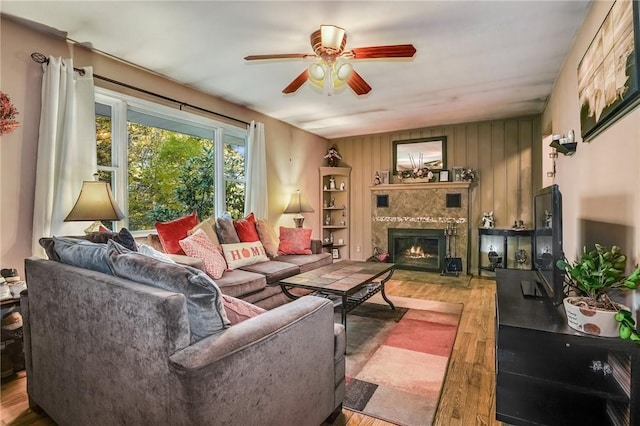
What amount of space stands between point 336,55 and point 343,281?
1.83 m

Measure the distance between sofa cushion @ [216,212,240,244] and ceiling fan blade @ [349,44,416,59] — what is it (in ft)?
7.47

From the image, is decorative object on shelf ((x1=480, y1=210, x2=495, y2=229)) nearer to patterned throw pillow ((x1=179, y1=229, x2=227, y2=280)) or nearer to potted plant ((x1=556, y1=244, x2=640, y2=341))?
potted plant ((x1=556, y1=244, x2=640, y2=341))

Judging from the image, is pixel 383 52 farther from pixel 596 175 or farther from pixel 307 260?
pixel 307 260

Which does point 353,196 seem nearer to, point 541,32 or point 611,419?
point 541,32

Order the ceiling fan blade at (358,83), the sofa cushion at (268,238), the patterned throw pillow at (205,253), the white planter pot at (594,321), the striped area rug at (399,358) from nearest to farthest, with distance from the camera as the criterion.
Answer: the white planter pot at (594,321), the striped area rug at (399,358), the ceiling fan blade at (358,83), the patterned throw pillow at (205,253), the sofa cushion at (268,238)

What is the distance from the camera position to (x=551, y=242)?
1806mm

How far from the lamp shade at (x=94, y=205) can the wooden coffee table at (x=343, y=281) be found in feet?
4.90

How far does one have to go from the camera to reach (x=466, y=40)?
2730 millimetres

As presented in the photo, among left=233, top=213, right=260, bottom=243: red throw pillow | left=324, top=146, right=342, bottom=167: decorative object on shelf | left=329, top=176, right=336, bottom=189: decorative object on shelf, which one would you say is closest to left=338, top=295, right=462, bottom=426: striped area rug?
left=233, top=213, right=260, bottom=243: red throw pillow

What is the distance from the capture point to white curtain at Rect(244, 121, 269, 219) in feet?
15.0

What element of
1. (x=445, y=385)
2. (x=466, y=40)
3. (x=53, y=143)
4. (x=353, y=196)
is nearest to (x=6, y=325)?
(x=53, y=143)

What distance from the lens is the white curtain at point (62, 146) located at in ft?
8.25

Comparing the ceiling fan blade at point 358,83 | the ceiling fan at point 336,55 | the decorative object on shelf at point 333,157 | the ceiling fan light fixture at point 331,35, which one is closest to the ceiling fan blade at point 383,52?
the ceiling fan at point 336,55

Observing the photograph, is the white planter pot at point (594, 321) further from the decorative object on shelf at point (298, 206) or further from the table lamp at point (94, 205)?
the decorative object on shelf at point (298, 206)
